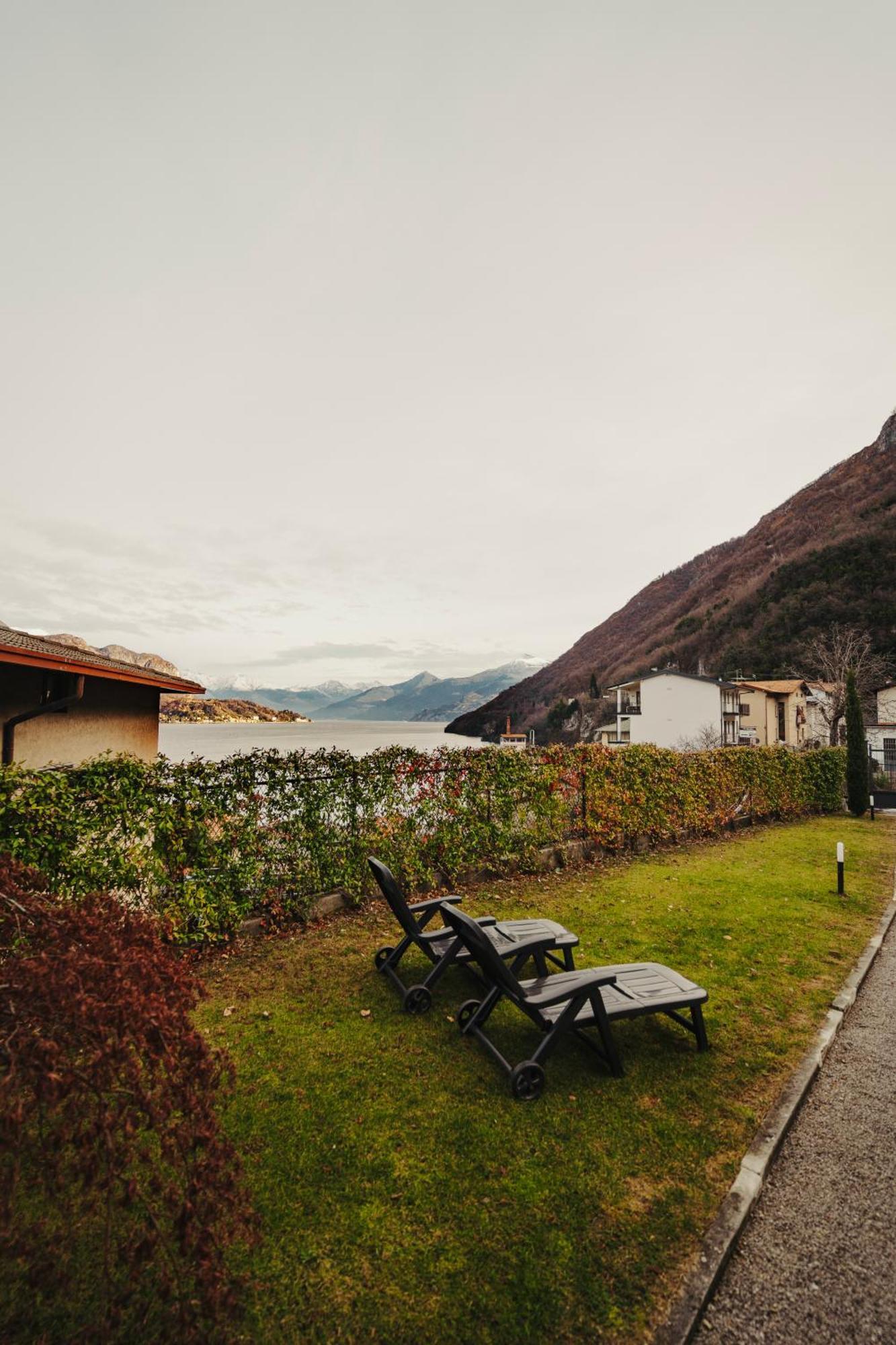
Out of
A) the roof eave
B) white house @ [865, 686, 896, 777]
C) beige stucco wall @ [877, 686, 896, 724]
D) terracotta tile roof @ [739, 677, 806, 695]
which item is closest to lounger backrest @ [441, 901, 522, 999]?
the roof eave

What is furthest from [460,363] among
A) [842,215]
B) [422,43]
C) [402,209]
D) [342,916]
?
[342,916]

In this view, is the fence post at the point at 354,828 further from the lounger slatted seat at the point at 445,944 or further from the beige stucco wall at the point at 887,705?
the beige stucco wall at the point at 887,705

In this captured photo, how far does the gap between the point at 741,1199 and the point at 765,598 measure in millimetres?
88638

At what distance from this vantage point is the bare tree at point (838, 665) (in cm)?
3733

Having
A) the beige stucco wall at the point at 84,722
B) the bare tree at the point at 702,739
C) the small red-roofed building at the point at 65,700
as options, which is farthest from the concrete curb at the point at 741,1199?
the bare tree at the point at 702,739

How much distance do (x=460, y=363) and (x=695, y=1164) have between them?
23146 millimetres

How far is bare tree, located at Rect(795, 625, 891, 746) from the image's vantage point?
122ft

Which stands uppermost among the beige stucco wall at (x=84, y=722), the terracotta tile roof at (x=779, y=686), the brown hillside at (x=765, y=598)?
the brown hillside at (x=765, y=598)

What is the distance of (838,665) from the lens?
4703cm

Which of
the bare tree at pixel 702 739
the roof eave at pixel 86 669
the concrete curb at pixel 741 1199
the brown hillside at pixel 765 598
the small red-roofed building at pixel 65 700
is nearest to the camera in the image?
the concrete curb at pixel 741 1199

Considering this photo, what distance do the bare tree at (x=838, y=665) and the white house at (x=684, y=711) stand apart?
7604mm

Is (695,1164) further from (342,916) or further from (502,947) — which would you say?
(342,916)

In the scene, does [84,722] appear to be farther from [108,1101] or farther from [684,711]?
[684,711]

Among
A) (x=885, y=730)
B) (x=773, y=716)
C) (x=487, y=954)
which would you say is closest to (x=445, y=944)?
(x=487, y=954)
